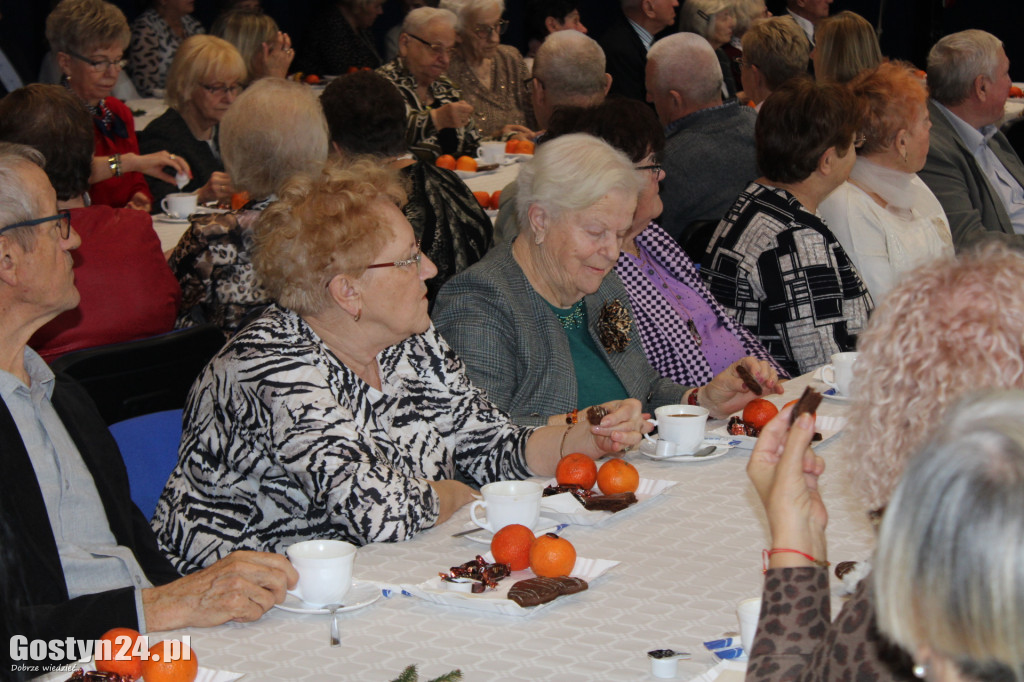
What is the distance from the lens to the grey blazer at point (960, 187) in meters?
5.09

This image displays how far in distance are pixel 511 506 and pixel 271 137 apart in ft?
6.94

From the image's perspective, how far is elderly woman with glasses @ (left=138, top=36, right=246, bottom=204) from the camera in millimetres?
5426

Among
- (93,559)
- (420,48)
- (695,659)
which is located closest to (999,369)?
(695,659)

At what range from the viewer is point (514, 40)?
1328cm

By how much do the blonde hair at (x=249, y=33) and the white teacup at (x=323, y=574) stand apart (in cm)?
551

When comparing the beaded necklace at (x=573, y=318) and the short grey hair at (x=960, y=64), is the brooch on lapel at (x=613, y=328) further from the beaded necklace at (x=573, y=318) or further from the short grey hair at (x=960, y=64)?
the short grey hair at (x=960, y=64)

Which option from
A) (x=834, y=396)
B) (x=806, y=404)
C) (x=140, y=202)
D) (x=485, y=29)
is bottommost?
(x=834, y=396)

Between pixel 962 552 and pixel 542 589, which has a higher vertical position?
pixel 962 552

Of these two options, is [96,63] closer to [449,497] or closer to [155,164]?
[155,164]

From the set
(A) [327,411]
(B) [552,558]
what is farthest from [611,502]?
(A) [327,411]

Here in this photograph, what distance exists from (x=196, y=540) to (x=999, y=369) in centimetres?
156

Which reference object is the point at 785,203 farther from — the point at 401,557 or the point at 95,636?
the point at 95,636

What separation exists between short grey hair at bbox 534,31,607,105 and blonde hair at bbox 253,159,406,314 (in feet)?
12.0

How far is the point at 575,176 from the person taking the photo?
2.98 m
